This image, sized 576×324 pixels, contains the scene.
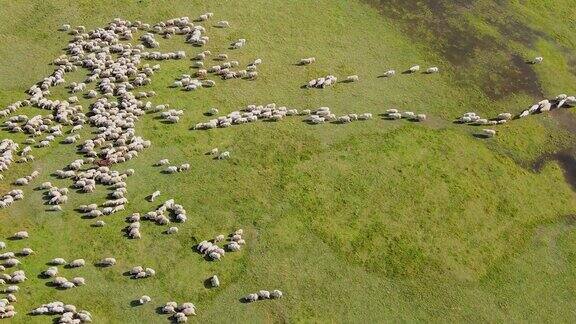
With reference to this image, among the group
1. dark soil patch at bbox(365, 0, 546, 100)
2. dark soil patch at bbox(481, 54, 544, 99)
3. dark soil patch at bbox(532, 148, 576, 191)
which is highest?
dark soil patch at bbox(365, 0, 546, 100)

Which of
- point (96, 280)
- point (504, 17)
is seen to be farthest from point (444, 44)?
point (96, 280)

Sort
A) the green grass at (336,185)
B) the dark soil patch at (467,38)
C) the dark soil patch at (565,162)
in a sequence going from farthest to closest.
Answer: the dark soil patch at (467,38), the dark soil patch at (565,162), the green grass at (336,185)

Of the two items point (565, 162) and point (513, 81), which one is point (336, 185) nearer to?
point (565, 162)

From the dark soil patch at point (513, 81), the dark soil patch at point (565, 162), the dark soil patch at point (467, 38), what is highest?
the dark soil patch at point (467, 38)

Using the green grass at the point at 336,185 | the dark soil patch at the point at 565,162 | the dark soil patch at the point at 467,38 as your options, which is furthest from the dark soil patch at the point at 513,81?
the dark soil patch at the point at 565,162

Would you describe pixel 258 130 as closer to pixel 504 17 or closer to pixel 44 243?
pixel 44 243

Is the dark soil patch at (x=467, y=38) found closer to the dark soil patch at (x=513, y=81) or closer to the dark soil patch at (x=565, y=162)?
the dark soil patch at (x=513, y=81)

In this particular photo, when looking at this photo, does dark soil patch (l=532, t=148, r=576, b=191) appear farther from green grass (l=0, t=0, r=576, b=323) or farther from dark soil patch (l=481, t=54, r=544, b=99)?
dark soil patch (l=481, t=54, r=544, b=99)

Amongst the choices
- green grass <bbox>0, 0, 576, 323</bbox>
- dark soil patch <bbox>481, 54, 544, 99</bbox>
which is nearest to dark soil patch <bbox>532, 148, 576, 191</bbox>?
green grass <bbox>0, 0, 576, 323</bbox>

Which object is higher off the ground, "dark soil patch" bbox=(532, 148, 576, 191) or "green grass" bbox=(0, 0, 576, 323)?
"green grass" bbox=(0, 0, 576, 323)
